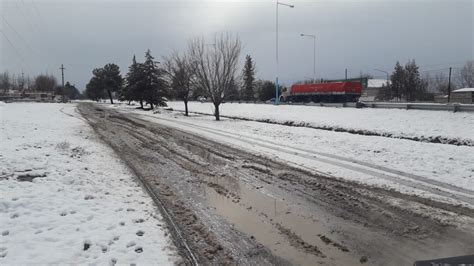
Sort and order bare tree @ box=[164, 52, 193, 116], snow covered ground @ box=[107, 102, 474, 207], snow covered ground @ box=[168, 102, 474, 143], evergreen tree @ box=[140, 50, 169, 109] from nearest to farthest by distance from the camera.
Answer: snow covered ground @ box=[107, 102, 474, 207] < snow covered ground @ box=[168, 102, 474, 143] < bare tree @ box=[164, 52, 193, 116] < evergreen tree @ box=[140, 50, 169, 109]

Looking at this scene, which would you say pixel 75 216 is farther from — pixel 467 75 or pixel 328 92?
pixel 467 75

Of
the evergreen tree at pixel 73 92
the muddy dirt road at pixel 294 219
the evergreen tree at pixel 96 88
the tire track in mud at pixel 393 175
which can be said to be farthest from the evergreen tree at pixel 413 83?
the evergreen tree at pixel 73 92

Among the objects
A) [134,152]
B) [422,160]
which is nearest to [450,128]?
[422,160]

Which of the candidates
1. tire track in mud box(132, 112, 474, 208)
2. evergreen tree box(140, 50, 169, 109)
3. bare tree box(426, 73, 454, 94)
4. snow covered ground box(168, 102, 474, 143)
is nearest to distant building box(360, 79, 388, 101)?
bare tree box(426, 73, 454, 94)

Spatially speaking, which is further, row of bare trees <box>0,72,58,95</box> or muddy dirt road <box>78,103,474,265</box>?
row of bare trees <box>0,72,58,95</box>

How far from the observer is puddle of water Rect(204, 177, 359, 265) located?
5302 millimetres

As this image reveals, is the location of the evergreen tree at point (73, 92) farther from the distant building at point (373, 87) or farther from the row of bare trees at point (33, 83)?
the distant building at point (373, 87)

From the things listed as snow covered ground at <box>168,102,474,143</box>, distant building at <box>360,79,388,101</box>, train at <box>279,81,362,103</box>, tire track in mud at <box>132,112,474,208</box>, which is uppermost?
distant building at <box>360,79,388,101</box>

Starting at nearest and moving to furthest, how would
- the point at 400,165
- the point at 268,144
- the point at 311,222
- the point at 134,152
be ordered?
1. the point at 311,222
2. the point at 400,165
3. the point at 134,152
4. the point at 268,144

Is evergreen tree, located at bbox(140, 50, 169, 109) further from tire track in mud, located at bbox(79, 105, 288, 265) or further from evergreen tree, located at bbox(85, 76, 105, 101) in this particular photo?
evergreen tree, located at bbox(85, 76, 105, 101)

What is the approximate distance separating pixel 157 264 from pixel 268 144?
1269 cm

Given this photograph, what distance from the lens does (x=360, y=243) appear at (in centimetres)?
570

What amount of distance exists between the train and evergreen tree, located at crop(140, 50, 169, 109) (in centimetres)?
1996

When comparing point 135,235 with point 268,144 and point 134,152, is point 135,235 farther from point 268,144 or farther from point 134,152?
point 268,144
